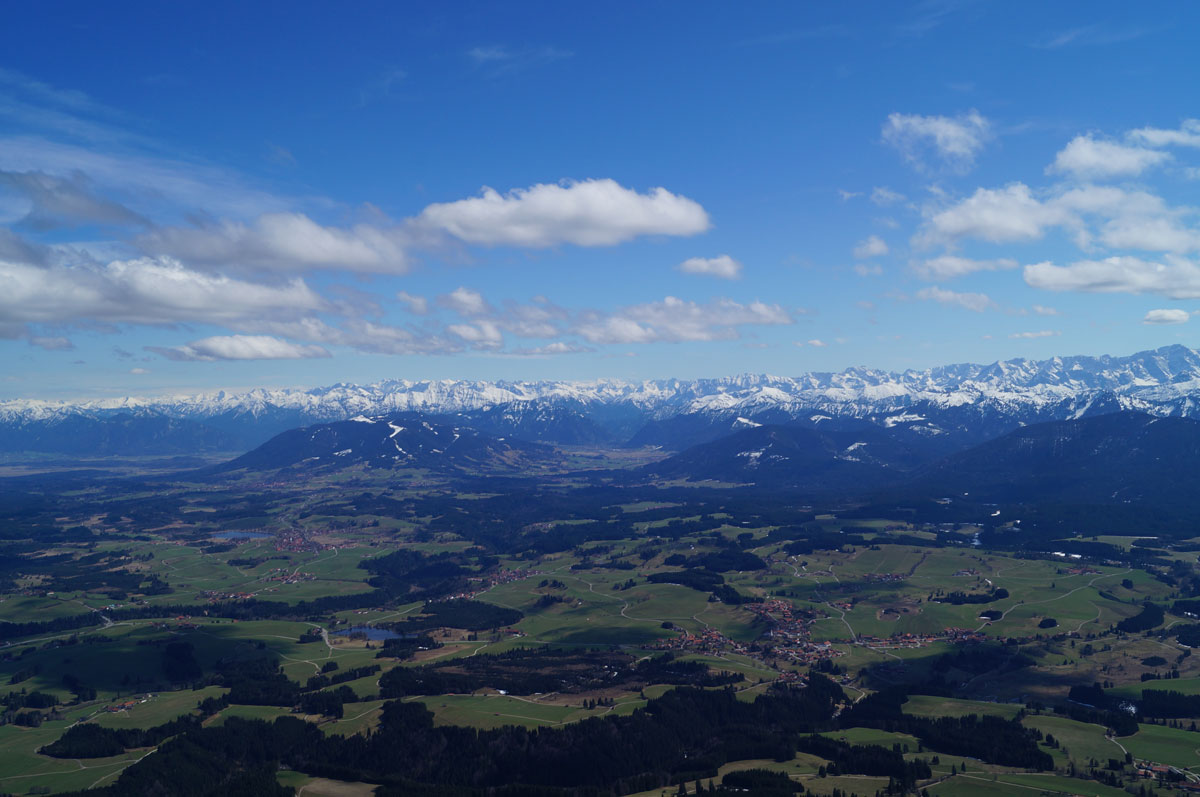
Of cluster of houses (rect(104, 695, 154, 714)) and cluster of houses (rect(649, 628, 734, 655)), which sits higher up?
cluster of houses (rect(104, 695, 154, 714))

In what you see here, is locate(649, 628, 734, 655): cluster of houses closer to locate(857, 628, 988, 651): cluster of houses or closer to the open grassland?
locate(857, 628, 988, 651): cluster of houses

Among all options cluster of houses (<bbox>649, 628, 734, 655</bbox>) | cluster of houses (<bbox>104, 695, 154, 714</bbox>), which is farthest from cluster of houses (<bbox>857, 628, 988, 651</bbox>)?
cluster of houses (<bbox>104, 695, 154, 714</bbox>)

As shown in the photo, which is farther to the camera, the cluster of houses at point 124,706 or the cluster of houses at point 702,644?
the cluster of houses at point 702,644

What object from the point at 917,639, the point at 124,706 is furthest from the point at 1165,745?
the point at 124,706

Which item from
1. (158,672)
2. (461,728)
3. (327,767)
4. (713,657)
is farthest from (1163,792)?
(158,672)

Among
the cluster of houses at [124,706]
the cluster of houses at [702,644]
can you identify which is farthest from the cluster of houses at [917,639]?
the cluster of houses at [124,706]

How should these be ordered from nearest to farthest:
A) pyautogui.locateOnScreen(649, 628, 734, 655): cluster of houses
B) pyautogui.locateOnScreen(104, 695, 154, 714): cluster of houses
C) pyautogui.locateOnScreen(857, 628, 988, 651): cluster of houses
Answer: pyautogui.locateOnScreen(104, 695, 154, 714): cluster of houses < pyautogui.locateOnScreen(857, 628, 988, 651): cluster of houses < pyautogui.locateOnScreen(649, 628, 734, 655): cluster of houses

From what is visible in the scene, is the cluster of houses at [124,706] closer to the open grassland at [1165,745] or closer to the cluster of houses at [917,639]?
the cluster of houses at [917,639]

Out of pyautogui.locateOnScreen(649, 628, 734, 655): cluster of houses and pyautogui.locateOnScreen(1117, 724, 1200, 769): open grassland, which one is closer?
pyautogui.locateOnScreen(1117, 724, 1200, 769): open grassland

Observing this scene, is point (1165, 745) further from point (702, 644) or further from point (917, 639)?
point (702, 644)

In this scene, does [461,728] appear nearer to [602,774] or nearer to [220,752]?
[602,774]

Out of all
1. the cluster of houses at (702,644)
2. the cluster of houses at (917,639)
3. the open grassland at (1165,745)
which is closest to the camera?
the open grassland at (1165,745)
